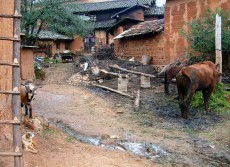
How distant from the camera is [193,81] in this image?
9656mm

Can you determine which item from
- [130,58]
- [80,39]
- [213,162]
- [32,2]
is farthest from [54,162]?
[80,39]

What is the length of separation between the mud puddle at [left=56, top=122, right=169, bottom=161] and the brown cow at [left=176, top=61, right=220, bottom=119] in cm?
271

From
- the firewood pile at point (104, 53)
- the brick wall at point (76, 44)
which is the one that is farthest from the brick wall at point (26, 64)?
the brick wall at point (76, 44)

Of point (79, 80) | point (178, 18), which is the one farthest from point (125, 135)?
point (178, 18)

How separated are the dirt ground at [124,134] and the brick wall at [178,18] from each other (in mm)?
5457

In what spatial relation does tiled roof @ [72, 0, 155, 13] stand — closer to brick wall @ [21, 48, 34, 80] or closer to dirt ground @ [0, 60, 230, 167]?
brick wall @ [21, 48, 34, 80]

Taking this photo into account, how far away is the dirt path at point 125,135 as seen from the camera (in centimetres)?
612

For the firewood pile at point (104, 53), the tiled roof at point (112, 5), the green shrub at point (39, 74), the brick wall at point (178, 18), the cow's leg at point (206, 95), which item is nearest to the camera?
the cow's leg at point (206, 95)

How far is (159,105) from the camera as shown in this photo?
38.4 feet

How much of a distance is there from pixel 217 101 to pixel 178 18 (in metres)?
8.66

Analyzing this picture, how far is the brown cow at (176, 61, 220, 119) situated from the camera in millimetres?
9680

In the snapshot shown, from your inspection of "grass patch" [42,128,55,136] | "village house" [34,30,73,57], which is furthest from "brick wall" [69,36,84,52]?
"grass patch" [42,128,55,136]

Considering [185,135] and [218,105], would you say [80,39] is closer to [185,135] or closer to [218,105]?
[218,105]

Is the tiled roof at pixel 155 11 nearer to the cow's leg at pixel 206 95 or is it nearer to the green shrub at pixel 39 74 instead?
the green shrub at pixel 39 74
